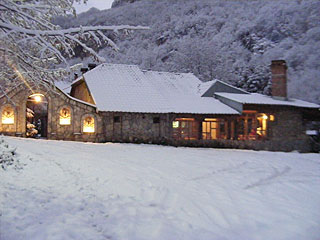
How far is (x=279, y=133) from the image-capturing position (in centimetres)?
2036

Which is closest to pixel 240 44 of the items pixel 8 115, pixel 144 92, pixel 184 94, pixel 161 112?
pixel 184 94

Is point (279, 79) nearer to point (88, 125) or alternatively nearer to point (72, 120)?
point (88, 125)

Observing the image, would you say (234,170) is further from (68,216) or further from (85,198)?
A: (68,216)

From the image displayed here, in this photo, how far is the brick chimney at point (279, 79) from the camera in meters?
21.9

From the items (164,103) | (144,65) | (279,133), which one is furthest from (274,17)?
(164,103)

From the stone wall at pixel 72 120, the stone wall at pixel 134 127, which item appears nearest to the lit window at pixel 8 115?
the stone wall at pixel 72 120

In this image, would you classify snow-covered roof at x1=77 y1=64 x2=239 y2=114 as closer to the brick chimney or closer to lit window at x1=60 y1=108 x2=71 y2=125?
lit window at x1=60 y1=108 x2=71 y2=125

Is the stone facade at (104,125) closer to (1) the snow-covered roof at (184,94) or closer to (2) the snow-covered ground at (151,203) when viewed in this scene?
(1) the snow-covered roof at (184,94)

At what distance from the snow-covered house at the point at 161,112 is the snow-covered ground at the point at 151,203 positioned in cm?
865

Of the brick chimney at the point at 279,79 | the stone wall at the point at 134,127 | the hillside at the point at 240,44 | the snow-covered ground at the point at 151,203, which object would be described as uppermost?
the hillside at the point at 240,44

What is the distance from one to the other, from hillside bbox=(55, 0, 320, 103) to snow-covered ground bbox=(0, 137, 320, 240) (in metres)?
28.5

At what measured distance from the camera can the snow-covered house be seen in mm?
17156

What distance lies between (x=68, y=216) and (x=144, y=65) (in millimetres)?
41570

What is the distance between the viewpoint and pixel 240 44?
47.7 m
